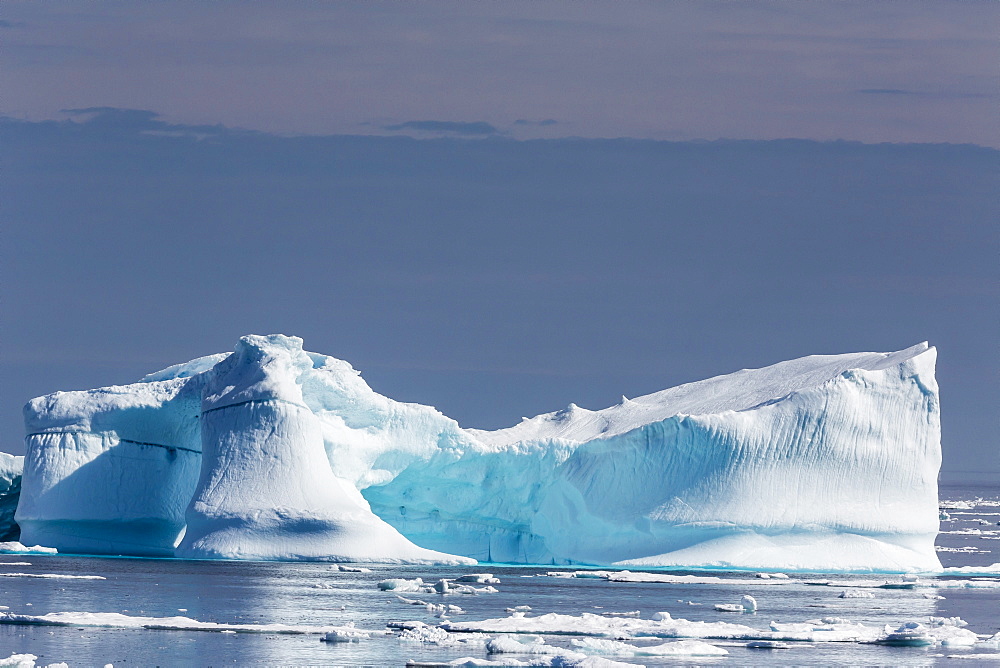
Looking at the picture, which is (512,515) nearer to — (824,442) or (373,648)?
(824,442)

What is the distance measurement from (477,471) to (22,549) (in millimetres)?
8852

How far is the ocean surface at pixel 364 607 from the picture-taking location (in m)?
16.9

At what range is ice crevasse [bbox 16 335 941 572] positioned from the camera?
90.0 feet

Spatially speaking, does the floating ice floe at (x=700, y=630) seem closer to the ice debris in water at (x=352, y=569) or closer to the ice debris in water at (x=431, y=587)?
A: the ice debris in water at (x=431, y=587)

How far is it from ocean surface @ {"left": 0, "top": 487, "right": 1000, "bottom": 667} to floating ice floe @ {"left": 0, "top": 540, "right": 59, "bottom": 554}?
0.33m

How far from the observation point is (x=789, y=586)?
26.1 m

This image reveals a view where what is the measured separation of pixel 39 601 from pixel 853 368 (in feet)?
48.4

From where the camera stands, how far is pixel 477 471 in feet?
100

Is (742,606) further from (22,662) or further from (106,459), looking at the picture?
(106,459)

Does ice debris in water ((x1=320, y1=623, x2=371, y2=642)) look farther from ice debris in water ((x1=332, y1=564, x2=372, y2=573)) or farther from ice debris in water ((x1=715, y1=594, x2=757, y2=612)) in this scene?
ice debris in water ((x1=332, y1=564, x2=372, y2=573))

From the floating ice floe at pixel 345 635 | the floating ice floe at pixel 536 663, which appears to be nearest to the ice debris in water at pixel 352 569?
the floating ice floe at pixel 345 635

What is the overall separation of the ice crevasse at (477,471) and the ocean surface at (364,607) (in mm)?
656

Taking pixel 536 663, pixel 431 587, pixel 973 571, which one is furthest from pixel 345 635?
pixel 973 571

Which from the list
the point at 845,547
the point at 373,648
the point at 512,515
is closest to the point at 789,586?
the point at 845,547
